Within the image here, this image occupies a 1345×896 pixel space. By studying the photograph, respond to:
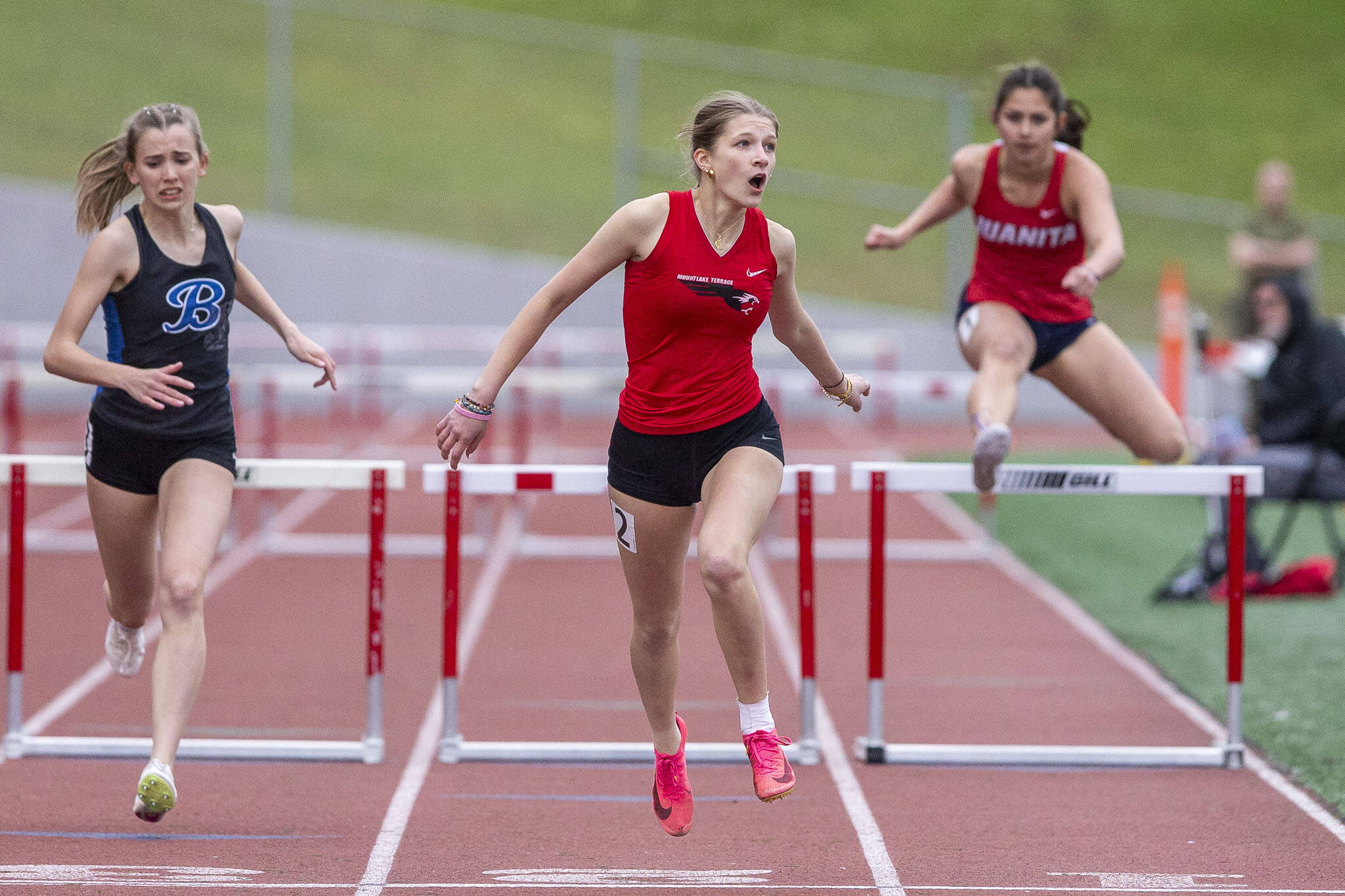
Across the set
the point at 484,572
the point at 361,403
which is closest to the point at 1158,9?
the point at 361,403

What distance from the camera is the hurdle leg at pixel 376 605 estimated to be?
17.2ft

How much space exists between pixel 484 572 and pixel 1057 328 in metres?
4.74

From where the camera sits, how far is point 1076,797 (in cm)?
509

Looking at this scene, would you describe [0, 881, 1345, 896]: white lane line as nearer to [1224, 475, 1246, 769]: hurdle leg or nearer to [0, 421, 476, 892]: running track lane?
[0, 421, 476, 892]: running track lane

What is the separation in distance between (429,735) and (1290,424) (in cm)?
519

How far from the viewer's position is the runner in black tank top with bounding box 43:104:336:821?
427 cm

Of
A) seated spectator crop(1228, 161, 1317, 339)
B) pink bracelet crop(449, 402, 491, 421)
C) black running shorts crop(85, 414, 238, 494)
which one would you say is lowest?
black running shorts crop(85, 414, 238, 494)

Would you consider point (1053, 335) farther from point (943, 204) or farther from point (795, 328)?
point (795, 328)

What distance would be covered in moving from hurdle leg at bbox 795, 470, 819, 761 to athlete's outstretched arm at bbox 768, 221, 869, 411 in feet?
2.88

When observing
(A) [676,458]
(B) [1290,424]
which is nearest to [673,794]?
(A) [676,458]

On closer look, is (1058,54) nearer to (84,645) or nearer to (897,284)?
(897,284)

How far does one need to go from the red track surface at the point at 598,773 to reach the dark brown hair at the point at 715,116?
193 cm

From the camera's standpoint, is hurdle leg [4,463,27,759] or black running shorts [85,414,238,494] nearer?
black running shorts [85,414,238,494]

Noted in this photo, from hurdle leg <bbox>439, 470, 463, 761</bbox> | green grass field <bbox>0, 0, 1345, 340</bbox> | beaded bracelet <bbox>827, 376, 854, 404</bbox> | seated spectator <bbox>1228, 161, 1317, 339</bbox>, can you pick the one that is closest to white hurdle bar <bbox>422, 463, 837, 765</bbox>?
hurdle leg <bbox>439, 470, 463, 761</bbox>
